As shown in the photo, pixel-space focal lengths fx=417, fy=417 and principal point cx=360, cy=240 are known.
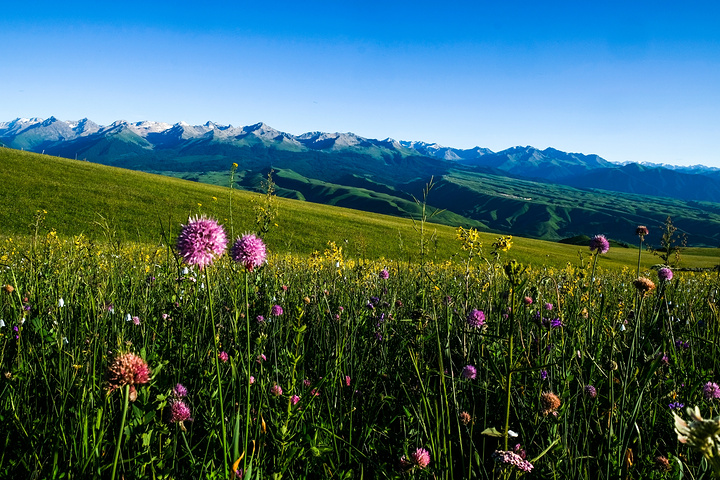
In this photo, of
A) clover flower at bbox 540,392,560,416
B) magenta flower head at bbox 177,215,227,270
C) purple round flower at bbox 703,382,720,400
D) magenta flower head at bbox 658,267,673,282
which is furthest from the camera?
magenta flower head at bbox 658,267,673,282

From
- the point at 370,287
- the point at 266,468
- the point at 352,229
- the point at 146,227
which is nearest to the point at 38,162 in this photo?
the point at 146,227

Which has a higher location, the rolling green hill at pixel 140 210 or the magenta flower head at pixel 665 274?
the magenta flower head at pixel 665 274

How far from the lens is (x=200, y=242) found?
2.11 meters

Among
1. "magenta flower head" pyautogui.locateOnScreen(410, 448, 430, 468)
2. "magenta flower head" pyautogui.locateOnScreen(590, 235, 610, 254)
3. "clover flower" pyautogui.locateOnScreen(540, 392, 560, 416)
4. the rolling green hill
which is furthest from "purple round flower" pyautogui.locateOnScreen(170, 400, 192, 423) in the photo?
the rolling green hill

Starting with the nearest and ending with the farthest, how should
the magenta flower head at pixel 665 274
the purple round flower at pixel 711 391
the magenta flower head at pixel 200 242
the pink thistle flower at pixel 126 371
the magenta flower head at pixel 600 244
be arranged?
1. the pink thistle flower at pixel 126 371
2. the magenta flower head at pixel 200 242
3. the purple round flower at pixel 711 391
4. the magenta flower head at pixel 665 274
5. the magenta flower head at pixel 600 244

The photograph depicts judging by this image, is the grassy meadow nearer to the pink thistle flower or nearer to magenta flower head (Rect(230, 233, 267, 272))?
the pink thistle flower

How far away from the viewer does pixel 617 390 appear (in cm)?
265

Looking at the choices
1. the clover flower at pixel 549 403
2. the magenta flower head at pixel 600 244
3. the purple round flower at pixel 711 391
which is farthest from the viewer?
the magenta flower head at pixel 600 244

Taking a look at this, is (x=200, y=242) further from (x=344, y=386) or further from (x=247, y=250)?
(x=344, y=386)

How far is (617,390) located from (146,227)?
33280 mm

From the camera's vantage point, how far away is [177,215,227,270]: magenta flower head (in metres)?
2.10

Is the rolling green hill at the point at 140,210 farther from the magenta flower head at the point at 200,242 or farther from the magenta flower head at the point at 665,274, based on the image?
the magenta flower head at the point at 200,242

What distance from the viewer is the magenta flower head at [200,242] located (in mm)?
2098

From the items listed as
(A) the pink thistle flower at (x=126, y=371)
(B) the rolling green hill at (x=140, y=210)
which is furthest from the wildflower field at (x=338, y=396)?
(B) the rolling green hill at (x=140, y=210)
